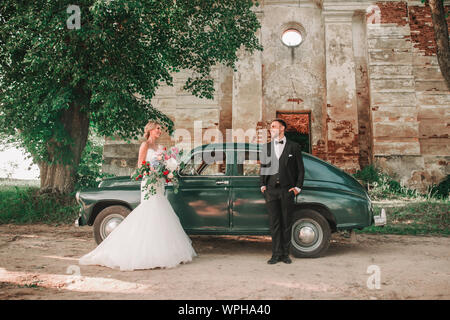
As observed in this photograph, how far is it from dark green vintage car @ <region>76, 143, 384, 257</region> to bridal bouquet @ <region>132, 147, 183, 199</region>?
1.40 ft

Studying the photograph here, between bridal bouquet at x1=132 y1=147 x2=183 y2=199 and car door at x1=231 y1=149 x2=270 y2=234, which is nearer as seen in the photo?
bridal bouquet at x1=132 y1=147 x2=183 y2=199

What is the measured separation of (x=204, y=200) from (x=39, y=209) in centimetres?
575

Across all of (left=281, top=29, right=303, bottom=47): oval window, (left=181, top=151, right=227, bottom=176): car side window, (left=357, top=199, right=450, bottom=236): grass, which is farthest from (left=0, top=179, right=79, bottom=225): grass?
(left=281, top=29, right=303, bottom=47): oval window

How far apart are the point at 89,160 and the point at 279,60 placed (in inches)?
321

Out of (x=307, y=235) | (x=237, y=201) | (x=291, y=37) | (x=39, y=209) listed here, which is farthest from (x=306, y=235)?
(x=291, y=37)

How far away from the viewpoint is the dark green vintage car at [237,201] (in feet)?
16.9

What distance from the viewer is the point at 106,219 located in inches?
217

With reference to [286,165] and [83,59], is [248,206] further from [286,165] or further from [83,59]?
[83,59]

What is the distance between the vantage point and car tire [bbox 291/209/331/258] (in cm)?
514

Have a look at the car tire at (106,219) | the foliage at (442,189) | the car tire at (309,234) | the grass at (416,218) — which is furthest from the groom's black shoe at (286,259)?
the foliage at (442,189)

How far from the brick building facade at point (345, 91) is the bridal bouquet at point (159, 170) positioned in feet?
26.1

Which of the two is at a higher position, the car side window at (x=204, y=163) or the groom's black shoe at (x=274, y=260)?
the car side window at (x=204, y=163)

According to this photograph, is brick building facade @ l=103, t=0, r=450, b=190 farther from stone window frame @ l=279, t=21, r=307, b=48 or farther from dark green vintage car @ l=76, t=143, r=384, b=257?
dark green vintage car @ l=76, t=143, r=384, b=257

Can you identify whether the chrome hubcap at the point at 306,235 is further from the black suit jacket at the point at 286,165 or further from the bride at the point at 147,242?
the bride at the point at 147,242
